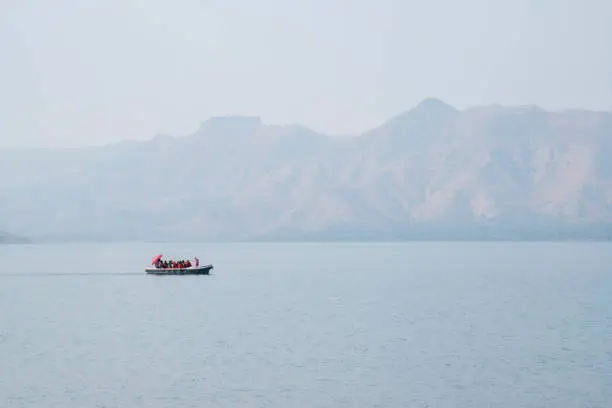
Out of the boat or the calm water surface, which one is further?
the boat

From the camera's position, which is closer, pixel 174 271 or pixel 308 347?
pixel 308 347

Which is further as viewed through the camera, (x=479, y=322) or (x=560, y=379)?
(x=479, y=322)

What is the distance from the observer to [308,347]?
210 ft

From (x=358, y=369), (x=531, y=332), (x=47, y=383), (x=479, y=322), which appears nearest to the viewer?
(x=47, y=383)

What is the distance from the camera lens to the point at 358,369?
180ft

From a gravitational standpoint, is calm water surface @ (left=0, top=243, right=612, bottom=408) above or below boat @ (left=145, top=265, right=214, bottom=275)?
below

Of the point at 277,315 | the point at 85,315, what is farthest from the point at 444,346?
the point at 85,315

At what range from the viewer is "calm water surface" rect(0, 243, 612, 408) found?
48000 millimetres

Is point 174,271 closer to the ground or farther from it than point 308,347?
farther from it

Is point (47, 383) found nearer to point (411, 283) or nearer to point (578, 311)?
point (578, 311)

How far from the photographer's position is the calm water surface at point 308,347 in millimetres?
48000

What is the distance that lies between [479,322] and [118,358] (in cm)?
3038

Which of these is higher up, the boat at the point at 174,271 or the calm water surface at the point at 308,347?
the boat at the point at 174,271

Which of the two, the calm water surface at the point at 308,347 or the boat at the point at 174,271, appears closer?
the calm water surface at the point at 308,347
